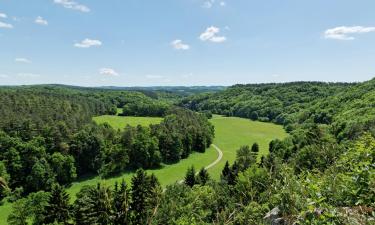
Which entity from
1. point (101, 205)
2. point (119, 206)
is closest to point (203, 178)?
point (119, 206)

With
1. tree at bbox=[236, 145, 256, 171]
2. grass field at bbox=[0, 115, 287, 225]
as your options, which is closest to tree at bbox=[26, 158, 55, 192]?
grass field at bbox=[0, 115, 287, 225]

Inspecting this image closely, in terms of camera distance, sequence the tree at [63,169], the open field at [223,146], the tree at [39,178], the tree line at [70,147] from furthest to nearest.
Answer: the open field at [223,146]
the tree at [63,169]
the tree line at [70,147]
the tree at [39,178]

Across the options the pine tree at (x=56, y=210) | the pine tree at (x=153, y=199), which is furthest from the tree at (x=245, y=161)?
the pine tree at (x=56, y=210)

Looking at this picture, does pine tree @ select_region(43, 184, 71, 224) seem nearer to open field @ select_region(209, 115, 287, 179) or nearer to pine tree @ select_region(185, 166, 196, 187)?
pine tree @ select_region(185, 166, 196, 187)

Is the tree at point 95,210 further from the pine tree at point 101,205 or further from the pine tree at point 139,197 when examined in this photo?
the pine tree at point 139,197

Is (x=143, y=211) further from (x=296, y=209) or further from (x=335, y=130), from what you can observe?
(x=335, y=130)

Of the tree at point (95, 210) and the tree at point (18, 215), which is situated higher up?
the tree at point (95, 210)
